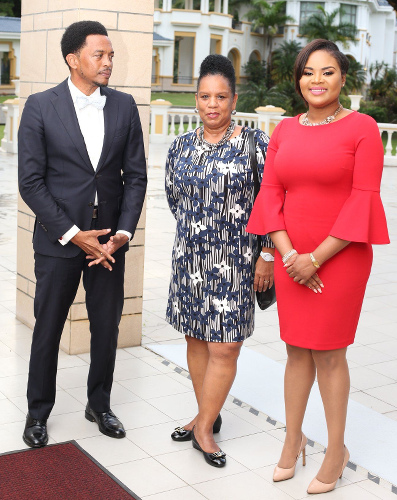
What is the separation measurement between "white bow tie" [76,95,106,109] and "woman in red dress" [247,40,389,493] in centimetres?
96

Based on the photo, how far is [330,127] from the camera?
3.27 m

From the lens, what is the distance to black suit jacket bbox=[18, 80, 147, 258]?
3734mm

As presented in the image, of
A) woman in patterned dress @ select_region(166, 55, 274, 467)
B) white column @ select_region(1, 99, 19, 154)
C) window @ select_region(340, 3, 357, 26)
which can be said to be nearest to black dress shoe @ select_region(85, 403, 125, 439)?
woman in patterned dress @ select_region(166, 55, 274, 467)

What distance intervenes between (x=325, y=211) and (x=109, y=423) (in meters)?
1.65

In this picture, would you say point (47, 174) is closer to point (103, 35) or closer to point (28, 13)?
point (103, 35)

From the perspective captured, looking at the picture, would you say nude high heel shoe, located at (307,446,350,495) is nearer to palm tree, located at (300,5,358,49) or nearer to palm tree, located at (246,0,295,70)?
palm tree, located at (300,5,358,49)

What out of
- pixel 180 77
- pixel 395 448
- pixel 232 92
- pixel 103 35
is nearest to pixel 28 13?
pixel 103 35

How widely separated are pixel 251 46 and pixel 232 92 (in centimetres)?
5794

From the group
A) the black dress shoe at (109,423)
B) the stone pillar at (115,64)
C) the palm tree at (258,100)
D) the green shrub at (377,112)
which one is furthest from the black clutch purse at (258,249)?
the green shrub at (377,112)

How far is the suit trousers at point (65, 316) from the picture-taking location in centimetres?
388

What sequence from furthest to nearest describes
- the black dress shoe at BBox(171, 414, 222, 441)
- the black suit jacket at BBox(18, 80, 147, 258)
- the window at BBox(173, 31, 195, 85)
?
the window at BBox(173, 31, 195, 85)
the black dress shoe at BBox(171, 414, 222, 441)
the black suit jacket at BBox(18, 80, 147, 258)

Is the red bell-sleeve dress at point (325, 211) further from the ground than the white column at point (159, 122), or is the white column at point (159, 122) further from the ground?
the white column at point (159, 122)

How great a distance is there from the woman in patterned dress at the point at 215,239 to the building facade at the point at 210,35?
52343mm

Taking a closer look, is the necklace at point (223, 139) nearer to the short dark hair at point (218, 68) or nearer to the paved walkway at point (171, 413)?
the short dark hair at point (218, 68)
